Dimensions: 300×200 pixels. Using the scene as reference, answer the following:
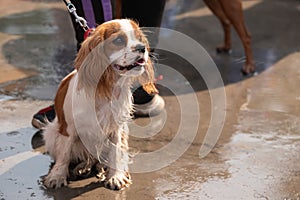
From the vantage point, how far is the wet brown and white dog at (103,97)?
312 cm

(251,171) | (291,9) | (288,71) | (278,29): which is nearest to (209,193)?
(251,171)

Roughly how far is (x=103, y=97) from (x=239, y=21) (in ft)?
8.25

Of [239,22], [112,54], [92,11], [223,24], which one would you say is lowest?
[223,24]

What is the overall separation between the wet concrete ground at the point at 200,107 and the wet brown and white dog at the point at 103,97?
12 cm

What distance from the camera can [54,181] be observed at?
342 cm

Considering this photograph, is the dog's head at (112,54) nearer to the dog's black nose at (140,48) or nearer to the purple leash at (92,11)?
the dog's black nose at (140,48)

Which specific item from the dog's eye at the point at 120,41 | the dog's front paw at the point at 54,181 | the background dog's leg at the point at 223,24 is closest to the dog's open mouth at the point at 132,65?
the dog's eye at the point at 120,41

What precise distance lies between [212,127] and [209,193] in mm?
903

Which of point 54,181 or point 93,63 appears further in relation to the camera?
point 54,181

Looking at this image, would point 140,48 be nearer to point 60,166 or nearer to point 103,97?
point 103,97

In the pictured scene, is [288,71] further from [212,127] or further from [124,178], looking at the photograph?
[124,178]

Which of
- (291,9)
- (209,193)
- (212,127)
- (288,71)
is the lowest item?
(291,9)

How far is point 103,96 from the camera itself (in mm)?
3287

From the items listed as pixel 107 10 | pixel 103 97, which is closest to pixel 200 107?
pixel 107 10
